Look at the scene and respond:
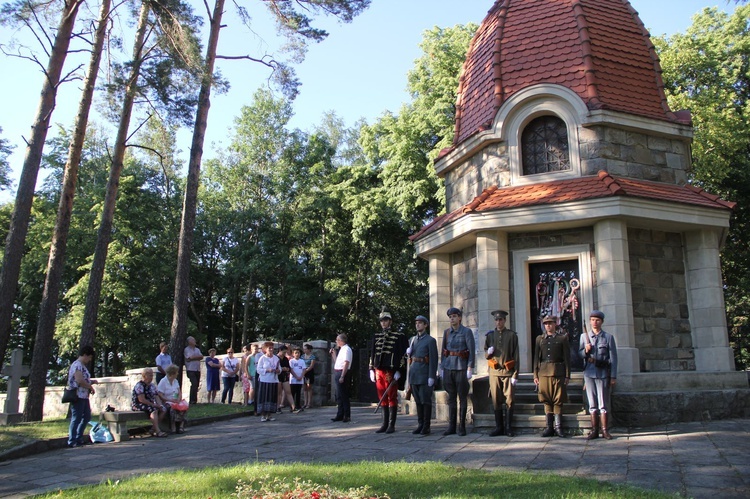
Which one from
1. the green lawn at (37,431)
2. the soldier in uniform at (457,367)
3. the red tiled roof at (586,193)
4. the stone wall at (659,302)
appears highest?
the red tiled roof at (586,193)

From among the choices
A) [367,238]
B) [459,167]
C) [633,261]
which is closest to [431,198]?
[367,238]

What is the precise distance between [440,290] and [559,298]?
2.61m

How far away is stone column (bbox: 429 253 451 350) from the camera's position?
12039mm

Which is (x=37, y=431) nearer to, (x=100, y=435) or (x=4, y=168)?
(x=100, y=435)

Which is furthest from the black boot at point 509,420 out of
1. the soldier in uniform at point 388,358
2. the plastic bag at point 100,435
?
the plastic bag at point 100,435

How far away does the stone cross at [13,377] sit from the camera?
12312mm

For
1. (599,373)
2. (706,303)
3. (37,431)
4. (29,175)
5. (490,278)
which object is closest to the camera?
(599,373)

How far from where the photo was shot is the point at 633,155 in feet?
35.6

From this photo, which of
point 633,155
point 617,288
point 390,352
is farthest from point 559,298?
point 390,352

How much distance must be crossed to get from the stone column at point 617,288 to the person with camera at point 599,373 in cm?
158

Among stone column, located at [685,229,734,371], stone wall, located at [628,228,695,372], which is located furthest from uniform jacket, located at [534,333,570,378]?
stone column, located at [685,229,734,371]

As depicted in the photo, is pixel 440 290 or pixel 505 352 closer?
pixel 505 352

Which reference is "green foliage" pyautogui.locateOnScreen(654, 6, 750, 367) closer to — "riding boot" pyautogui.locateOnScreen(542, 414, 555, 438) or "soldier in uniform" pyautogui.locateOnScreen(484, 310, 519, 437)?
"soldier in uniform" pyautogui.locateOnScreen(484, 310, 519, 437)

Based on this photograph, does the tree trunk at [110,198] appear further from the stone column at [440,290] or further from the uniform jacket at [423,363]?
the uniform jacket at [423,363]
